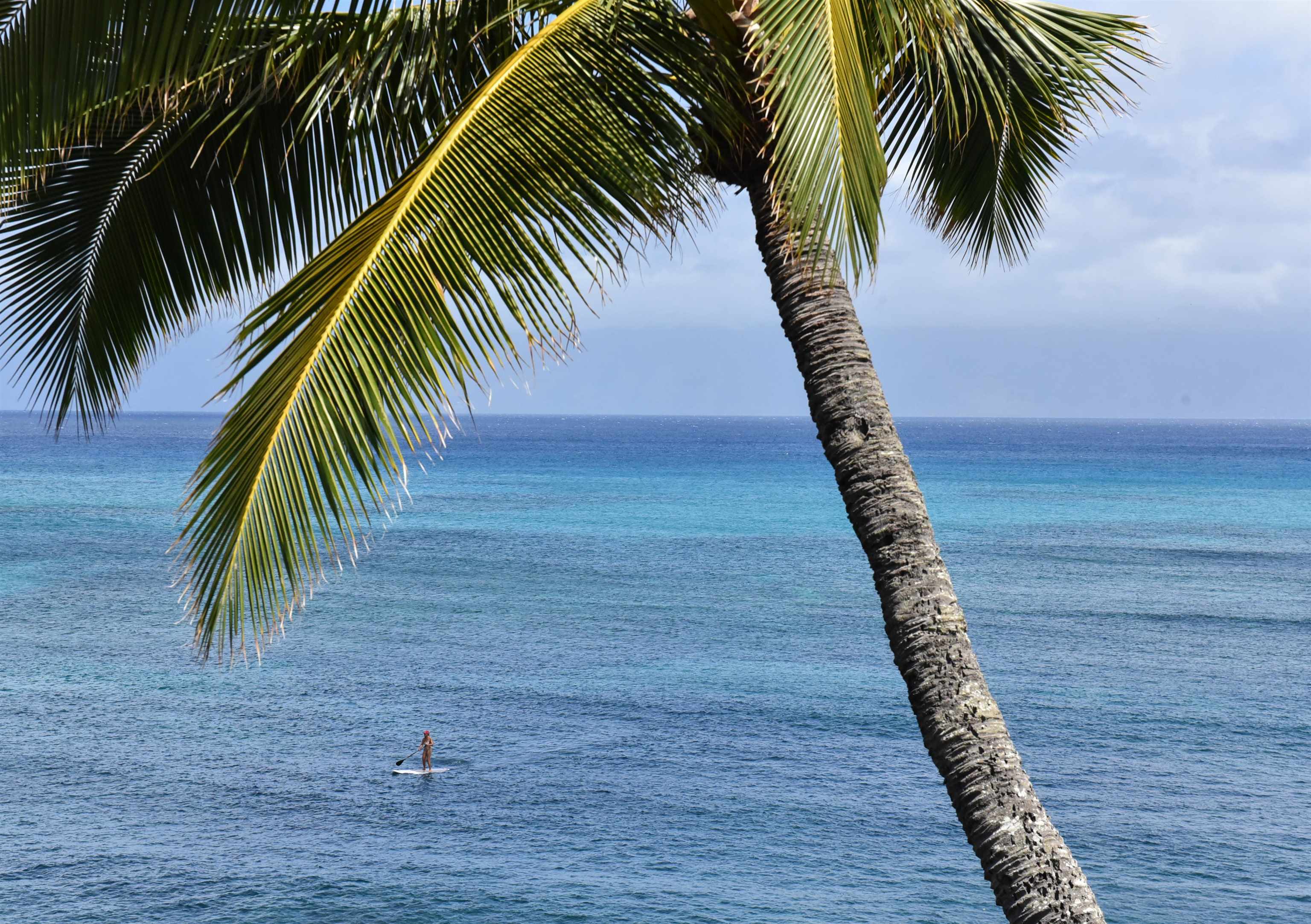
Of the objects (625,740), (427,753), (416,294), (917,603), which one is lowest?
(427,753)

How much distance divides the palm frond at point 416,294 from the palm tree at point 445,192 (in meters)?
0.01

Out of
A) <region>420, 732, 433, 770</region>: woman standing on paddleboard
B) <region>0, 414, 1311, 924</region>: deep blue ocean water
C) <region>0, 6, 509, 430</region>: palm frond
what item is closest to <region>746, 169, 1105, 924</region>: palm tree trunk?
<region>0, 6, 509, 430</region>: palm frond

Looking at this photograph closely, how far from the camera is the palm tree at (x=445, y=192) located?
3.80 meters

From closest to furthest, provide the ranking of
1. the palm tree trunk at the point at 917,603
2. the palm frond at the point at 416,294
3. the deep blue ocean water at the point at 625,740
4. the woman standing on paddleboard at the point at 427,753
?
the palm frond at the point at 416,294, the palm tree trunk at the point at 917,603, the deep blue ocean water at the point at 625,740, the woman standing on paddleboard at the point at 427,753

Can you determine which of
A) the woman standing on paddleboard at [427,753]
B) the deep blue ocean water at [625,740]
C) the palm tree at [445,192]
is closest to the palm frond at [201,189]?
the palm tree at [445,192]

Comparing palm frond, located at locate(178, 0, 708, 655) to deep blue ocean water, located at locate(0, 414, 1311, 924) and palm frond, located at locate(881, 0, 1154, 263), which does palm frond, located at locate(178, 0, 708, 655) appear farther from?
deep blue ocean water, located at locate(0, 414, 1311, 924)

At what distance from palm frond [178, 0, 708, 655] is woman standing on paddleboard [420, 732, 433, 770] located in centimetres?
3492

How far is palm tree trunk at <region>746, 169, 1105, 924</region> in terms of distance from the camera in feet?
15.7

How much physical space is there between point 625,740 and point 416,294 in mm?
39023

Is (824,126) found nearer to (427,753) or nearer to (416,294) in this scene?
(416,294)

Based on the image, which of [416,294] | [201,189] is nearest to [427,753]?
[201,189]

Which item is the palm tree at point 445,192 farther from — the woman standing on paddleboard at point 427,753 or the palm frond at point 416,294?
the woman standing on paddleboard at point 427,753

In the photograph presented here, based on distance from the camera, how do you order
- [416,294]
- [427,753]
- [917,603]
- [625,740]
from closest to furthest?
[416,294] < [917,603] < [427,753] < [625,740]

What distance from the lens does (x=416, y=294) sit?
12.9 ft
